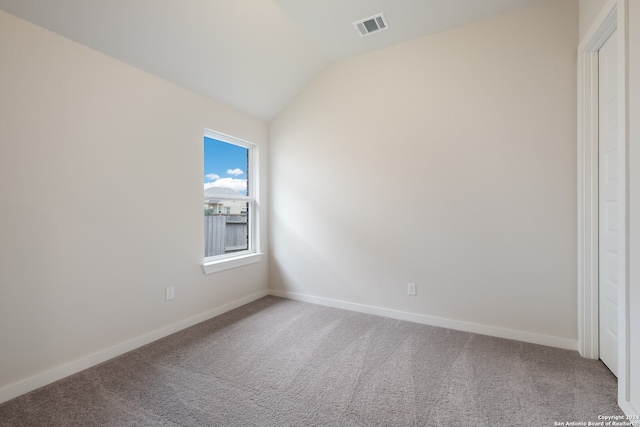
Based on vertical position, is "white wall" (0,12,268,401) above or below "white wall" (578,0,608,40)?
below

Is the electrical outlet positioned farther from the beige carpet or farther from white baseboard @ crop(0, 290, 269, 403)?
white baseboard @ crop(0, 290, 269, 403)

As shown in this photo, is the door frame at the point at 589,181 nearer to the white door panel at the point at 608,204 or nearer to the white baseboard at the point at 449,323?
the white door panel at the point at 608,204

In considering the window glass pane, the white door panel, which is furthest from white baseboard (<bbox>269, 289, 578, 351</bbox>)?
the window glass pane

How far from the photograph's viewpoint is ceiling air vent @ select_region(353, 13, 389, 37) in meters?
2.54

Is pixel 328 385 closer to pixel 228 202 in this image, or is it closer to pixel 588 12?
pixel 228 202

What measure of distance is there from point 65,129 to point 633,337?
360 centimetres

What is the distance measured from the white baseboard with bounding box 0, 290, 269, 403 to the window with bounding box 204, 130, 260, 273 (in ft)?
1.63

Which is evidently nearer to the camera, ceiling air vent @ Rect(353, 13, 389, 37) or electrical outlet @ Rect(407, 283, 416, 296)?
ceiling air vent @ Rect(353, 13, 389, 37)

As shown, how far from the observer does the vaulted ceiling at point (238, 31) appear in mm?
1907

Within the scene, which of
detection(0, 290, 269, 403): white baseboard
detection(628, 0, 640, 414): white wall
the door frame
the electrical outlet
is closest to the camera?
detection(628, 0, 640, 414): white wall

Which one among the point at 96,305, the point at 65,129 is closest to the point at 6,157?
the point at 65,129

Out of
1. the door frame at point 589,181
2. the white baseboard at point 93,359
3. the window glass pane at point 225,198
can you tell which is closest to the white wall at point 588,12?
the door frame at point 589,181

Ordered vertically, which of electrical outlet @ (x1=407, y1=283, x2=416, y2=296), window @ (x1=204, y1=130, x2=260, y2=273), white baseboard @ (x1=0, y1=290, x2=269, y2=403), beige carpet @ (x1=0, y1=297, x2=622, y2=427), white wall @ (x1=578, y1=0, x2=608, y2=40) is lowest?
Result: beige carpet @ (x1=0, y1=297, x2=622, y2=427)

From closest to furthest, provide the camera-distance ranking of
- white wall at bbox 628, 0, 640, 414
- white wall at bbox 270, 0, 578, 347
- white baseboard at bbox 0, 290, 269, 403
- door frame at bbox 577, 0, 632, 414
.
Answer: white wall at bbox 628, 0, 640, 414 → white baseboard at bbox 0, 290, 269, 403 → door frame at bbox 577, 0, 632, 414 → white wall at bbox 270, 0, 578, 347
